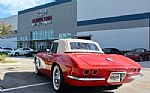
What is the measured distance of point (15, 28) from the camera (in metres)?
69.0

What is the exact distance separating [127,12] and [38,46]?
86.7 feet

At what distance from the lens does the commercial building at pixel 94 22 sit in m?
36.4

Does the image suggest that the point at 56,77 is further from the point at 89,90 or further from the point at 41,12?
the point at 41,12

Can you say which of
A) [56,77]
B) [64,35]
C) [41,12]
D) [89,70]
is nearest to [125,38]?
[64,35]

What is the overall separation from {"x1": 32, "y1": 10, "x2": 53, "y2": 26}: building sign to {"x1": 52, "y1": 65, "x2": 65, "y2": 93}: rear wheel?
46601mm

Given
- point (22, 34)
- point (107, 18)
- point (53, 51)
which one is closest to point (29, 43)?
point (22, 34)

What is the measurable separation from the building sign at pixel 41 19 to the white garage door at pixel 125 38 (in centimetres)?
1515

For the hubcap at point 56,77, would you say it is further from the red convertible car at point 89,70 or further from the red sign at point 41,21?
the red sign at point 41,21

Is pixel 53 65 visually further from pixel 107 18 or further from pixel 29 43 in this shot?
pixel 29 43

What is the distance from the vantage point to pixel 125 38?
124 feet

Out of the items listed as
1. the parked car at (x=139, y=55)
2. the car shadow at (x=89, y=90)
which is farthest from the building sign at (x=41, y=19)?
the car shadow at (x=89, y=90)

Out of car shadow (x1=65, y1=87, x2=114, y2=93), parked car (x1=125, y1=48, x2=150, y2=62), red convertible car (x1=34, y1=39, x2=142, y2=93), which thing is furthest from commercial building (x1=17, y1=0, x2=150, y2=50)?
red convertible car (x1=34, y1=39, x2=142, y2=93)

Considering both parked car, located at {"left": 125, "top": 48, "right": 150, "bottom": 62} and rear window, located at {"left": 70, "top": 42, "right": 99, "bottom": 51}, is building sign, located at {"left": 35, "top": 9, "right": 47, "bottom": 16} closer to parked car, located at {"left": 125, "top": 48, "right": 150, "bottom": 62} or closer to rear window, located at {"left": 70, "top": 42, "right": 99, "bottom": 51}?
parked car, located at {"left": 125, "top": 48, "right": 150, "bottom": 62}

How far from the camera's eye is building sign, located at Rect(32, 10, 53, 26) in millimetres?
55438
